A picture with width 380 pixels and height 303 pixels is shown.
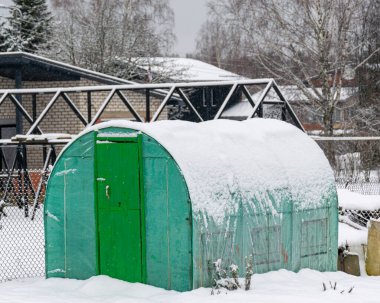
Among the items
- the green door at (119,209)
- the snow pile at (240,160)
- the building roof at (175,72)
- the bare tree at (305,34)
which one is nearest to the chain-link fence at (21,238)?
the green door at (119,209)

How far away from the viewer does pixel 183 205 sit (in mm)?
8633

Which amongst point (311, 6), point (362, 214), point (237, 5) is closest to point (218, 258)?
point (362, 214)

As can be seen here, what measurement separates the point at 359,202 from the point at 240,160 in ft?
11.2

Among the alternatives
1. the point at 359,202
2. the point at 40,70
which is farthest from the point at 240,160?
the point at 40,70

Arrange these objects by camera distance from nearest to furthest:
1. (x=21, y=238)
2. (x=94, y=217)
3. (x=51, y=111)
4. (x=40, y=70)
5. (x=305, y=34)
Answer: (x=94, y=217)
(x=21, y=238)
(x=40, y=70)
(x=51, y=111)
(x=305, y=34)

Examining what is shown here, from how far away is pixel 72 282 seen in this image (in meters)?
9.62

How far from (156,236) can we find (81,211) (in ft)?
4.11

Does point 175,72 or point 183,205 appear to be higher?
point 175,72

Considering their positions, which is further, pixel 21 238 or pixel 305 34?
pixel 305 34

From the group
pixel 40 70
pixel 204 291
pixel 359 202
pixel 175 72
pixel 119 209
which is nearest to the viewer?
pixel 204 291

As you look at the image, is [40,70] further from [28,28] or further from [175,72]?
[28,28]

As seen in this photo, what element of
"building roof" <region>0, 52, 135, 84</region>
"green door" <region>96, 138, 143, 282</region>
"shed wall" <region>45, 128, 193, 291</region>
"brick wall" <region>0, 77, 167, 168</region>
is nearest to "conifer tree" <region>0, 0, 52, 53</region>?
"brick wall" <region>0, 77, 167, 168</region>

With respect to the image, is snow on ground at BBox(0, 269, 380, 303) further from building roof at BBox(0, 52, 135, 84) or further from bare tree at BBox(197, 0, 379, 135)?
bare tree at BBox(197, 0, 379, 135)

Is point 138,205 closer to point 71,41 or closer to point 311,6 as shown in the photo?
point 311,6
